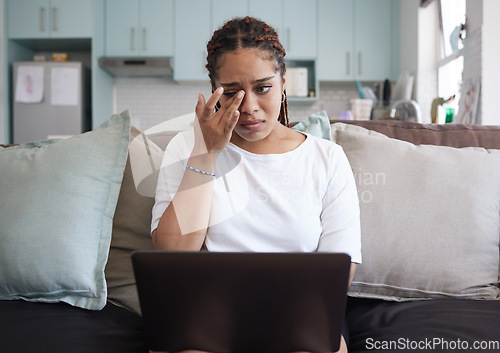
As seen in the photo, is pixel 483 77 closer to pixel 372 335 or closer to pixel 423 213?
pixel 423 213

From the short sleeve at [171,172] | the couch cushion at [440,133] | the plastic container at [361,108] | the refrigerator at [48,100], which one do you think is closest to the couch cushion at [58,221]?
the short sleeve at [171,172]

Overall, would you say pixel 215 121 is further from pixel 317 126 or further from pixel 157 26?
pixel 157 26

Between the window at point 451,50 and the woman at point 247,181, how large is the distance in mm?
2877

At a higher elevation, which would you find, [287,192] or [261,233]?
[287,192]

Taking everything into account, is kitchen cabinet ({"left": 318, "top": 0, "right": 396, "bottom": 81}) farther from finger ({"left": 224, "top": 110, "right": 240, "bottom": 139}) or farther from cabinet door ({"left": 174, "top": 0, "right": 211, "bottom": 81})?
finger ({"left": 224, "top": 110, "right": 240, "bottom": 139})

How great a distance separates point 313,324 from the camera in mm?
806

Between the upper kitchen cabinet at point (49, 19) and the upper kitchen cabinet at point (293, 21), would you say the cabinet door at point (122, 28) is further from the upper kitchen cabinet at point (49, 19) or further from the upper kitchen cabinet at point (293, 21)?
the upper kitchen cabinet at point (293, 21)

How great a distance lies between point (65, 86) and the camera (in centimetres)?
459

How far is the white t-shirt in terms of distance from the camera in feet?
3.86

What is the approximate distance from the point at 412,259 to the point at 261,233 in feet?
1.38

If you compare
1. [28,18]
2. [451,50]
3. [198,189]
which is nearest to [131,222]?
[198,189]

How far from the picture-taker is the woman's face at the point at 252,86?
3.85ft

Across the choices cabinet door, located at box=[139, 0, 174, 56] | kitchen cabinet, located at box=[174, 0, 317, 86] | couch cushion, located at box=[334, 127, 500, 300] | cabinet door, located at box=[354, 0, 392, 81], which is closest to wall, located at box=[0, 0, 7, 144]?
cabinet door, located at box=[139, 0, 174, 56]

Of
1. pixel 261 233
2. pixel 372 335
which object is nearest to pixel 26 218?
pixel 261 233
